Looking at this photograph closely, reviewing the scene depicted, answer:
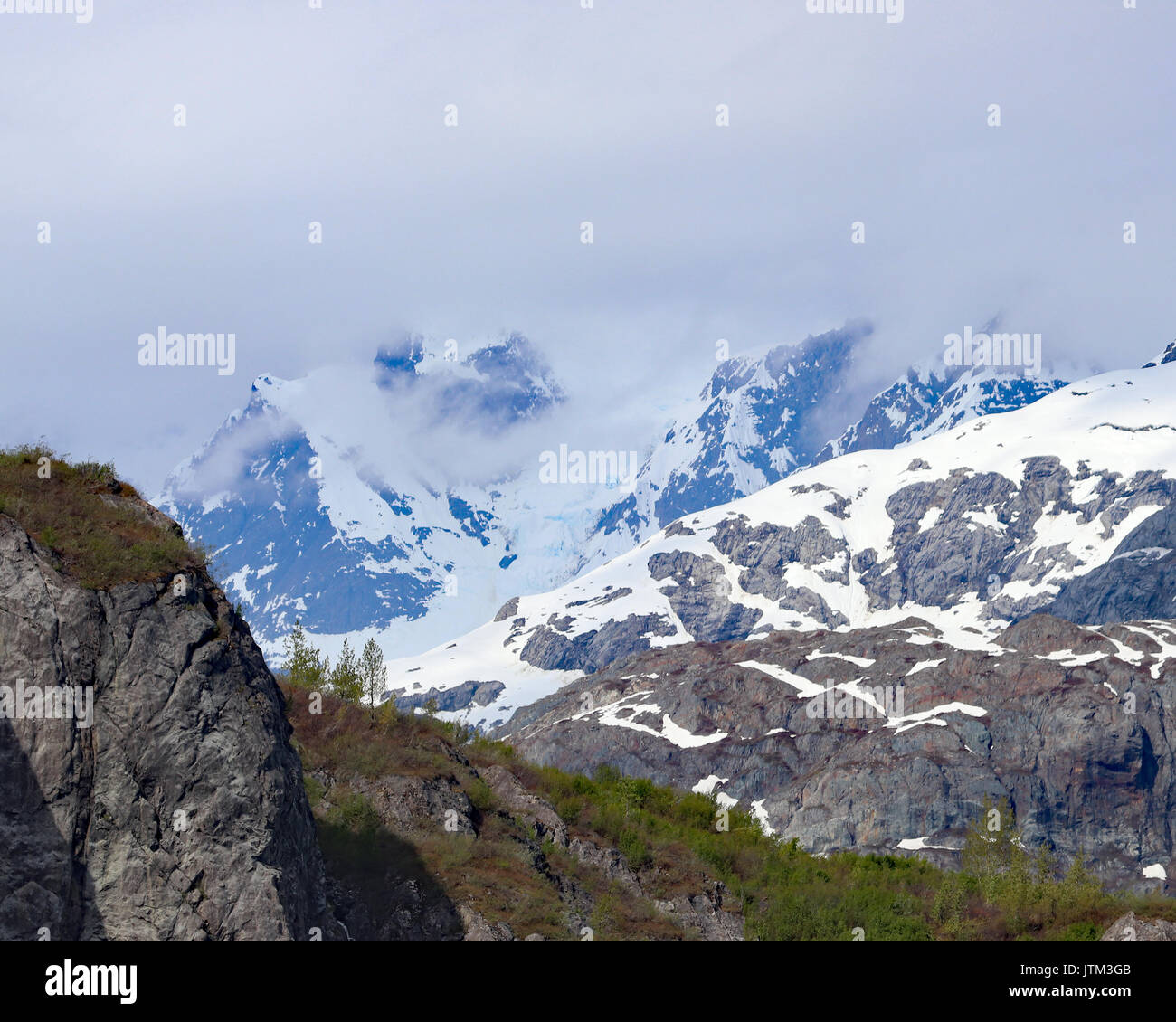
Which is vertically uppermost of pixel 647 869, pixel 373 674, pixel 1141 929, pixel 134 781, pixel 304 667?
pixel 304 667

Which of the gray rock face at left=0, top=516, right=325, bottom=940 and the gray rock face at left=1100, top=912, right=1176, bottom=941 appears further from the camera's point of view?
the gray rock face at left=1100, top=912, right=1176, bottom=941

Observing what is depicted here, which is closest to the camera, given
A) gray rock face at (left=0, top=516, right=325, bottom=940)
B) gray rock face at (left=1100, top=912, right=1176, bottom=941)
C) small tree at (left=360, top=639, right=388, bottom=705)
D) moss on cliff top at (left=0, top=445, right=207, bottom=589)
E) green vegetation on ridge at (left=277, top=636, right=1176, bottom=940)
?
gray rock face at (left=0, top=516, right=325, bottom=940)

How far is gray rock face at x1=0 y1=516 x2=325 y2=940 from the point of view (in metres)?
35.5

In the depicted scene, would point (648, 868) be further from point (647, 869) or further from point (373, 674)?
point (373, 674)

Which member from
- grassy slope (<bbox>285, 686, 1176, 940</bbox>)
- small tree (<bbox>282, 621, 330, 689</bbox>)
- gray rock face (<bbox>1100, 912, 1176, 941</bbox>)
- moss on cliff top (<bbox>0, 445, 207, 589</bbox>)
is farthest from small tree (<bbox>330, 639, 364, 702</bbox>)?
gray rock face (<bbox>1100, 912, 1176, 941</bbox>)

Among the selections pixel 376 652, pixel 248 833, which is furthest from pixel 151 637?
pixel 376 652

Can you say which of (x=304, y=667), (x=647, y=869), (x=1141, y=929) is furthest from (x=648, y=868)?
(x=304, y=667)

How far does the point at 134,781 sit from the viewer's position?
1454 inches

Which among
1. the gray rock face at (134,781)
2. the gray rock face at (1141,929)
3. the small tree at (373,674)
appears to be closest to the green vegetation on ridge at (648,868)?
the gray rock face at (1141,929)

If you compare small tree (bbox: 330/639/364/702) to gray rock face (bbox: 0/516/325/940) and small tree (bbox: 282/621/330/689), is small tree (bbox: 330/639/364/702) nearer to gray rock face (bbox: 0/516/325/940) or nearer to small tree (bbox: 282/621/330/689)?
small tree (bbox: 282/621/330/689)
